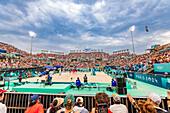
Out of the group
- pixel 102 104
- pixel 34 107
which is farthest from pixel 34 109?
pixel 102 104

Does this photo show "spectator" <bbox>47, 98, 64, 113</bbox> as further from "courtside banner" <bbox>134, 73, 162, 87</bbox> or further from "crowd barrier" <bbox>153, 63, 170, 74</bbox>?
"crowd barrier" <bbox>153, 63, 170, 74</bbox>

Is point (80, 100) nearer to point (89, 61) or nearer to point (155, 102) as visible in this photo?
point (155, 102)

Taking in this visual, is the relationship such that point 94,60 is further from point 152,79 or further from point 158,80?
point 158,80

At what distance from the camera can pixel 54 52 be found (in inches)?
2680

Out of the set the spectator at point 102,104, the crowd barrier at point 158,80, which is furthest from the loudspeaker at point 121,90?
the crowd barrier at point 158,80

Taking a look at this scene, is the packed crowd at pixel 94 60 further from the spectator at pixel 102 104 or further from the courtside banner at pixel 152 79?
the spectator at pixel 102 104

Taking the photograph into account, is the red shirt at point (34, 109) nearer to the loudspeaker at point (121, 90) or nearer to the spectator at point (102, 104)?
the spectator at point (102, 104)

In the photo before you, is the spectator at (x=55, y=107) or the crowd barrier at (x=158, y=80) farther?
the crowd barrier at (x=158, y=80)

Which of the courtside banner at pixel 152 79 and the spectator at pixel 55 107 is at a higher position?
the spectator at pixel 55 107

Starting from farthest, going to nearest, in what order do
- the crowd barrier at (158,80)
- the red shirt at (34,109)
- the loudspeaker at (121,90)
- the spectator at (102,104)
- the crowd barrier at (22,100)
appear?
1. the crowd barrier at (158,80)
2. the loudspeaker at (121,90)
3. the crowd barrier at (22,100)
4. the red shirt at (34,109)
5. the spectator at (102,104)

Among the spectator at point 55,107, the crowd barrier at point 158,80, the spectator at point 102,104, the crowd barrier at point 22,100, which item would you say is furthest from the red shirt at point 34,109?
the crowd barrier at point 158,80

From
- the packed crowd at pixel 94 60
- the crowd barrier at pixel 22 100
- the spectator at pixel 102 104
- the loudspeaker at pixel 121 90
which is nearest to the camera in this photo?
the spectator at pixel 102 104

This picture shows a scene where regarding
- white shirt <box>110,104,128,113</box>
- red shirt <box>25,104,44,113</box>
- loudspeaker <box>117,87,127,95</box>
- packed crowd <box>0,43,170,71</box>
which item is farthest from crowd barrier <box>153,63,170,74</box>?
red shirt <box>25,104,44,113</box>

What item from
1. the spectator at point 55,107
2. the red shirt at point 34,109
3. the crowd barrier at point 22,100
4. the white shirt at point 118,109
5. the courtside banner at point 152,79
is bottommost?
the courtside banner at point 152,79
